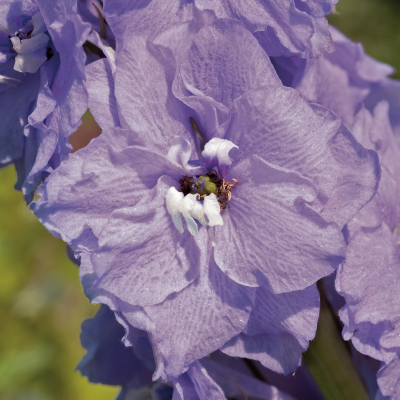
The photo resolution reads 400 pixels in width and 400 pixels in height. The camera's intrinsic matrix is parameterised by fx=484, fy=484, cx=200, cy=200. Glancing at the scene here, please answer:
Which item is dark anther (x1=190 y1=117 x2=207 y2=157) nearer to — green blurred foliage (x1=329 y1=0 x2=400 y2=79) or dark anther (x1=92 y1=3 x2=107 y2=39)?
dark anther (x1=92 y1=3 x2=107 y2=39)

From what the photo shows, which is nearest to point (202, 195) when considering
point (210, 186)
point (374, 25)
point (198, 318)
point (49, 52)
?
point (210, 186)

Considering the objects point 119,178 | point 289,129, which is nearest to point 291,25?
point 289,129

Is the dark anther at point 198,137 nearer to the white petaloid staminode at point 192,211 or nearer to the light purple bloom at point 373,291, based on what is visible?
the white petaloid staminode at point 192,211

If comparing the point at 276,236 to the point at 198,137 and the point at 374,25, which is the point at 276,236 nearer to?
the point at 198,137

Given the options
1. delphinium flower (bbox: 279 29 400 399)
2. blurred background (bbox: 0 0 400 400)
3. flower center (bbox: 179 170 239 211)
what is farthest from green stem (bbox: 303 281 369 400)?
blurred background (bbox: 0 0 400 400)

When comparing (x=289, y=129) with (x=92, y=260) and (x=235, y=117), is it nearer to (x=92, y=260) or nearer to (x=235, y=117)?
(x=235, y=117)

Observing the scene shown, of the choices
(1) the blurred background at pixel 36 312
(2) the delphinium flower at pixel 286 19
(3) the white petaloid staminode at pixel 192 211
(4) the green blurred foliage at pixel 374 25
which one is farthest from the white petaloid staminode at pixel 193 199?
(4) the green blurred foliage at pixel 374 25

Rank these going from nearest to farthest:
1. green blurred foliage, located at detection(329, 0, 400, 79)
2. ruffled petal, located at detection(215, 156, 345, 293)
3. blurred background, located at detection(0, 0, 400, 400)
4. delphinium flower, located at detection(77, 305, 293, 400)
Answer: ruffled petal, located at detection(215, 156, 345, 293)
delphinium flower, located at detection(77, 305, 293, 400)
blurred background, located at detection(0, 0, 400, 400)
green blurred foliage, located at detection(329, 0, 400, 79)
